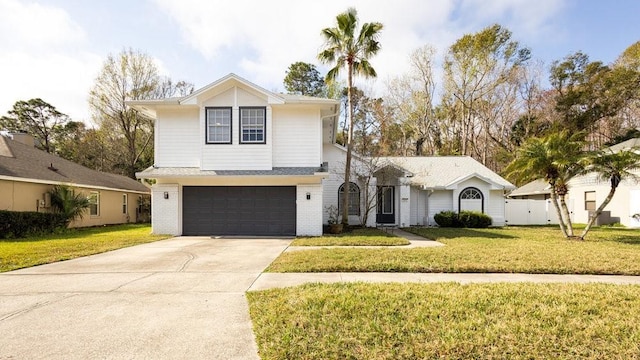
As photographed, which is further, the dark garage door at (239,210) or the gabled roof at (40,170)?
the gabled roof at (40,170)

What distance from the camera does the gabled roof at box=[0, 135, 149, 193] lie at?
1564cm

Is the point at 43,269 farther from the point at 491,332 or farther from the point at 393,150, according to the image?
the point at 393,150

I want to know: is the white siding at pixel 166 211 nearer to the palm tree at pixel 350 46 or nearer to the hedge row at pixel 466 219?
the palm tree at pixel 350 46

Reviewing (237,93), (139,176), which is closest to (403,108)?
(237,93)

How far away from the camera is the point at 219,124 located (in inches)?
568

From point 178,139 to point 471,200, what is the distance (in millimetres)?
15449

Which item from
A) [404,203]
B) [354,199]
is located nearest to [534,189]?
[404,203]

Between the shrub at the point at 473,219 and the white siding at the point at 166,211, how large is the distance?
1400 cm

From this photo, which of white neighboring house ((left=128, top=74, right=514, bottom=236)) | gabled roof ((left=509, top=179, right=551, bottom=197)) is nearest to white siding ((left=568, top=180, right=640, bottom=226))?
gabled roof ((left=509, top=179, right=551, bottom=197))

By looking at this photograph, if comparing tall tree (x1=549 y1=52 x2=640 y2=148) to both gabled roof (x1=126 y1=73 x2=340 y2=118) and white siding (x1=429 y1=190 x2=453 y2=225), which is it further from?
gabled roof (x1=126 y1=73 x2=340 y2=118)

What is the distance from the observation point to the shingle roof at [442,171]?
63.6 ft

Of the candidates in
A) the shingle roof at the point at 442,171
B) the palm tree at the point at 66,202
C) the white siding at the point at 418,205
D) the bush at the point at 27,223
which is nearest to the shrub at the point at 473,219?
the shingle roof at the point at 442,171

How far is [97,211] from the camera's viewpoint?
20328mm

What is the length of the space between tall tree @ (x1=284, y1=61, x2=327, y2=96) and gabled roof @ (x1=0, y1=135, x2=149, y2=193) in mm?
18318
